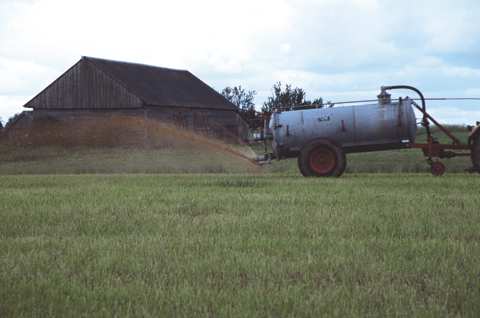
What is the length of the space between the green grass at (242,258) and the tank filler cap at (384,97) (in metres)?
8.10

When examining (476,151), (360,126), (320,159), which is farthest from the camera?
(320,159)

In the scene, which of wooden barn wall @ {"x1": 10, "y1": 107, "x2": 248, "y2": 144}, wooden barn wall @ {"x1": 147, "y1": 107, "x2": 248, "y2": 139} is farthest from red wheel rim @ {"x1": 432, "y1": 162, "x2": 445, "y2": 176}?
wooden barn wall @ {"x1": 147, "y1": 107, "x2": 248, "y2": 139}

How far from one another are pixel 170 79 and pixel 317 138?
32.1 metres

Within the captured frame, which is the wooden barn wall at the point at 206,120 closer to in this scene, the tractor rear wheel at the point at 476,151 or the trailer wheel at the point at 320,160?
the trailer wheel at the point at 320,160

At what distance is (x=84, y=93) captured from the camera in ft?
137

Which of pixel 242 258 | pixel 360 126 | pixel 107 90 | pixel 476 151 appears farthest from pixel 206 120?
pixel 242 258

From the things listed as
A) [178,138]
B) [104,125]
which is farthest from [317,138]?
[104,125]

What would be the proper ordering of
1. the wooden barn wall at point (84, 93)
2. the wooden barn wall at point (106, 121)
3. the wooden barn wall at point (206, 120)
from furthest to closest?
the wooden barn wall at point (206, 120)
the wooden barn wall at point (84, 93)
the wooden barn wall at point (106, 121)

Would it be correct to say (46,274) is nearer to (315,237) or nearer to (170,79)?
(315,237)

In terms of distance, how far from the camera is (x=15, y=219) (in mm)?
8367

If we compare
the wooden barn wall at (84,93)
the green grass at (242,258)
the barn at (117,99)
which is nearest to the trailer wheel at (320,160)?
the green grass at (242,258)

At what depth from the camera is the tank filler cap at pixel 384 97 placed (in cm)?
1783

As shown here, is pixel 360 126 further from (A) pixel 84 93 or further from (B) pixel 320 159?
(A) pixel 84 93

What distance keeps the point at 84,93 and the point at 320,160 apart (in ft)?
88.5
